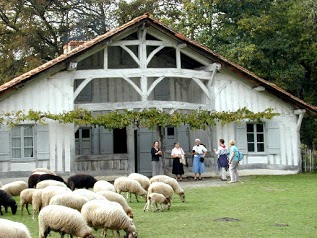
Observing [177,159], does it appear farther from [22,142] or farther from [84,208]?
[84,208]

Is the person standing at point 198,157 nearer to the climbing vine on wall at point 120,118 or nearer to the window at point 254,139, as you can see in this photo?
the climbing vine on wall at point 120,118

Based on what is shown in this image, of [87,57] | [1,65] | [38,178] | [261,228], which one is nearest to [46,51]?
[1,65]

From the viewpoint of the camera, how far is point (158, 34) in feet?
83.7

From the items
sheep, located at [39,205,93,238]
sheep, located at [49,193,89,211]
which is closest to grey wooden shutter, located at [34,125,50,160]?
sheep, located at [49,193,89,211]

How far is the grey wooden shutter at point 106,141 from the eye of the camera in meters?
27.5

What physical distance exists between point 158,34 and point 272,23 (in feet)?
31.1

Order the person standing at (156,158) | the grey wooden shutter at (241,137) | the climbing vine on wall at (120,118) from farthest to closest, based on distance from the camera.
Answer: the grey wooden shutter at (241,137) < the person standing at (156,158) < the climbing vine on wall at (120,118)

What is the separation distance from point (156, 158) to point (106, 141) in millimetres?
3863

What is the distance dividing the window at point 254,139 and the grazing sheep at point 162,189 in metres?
11.5

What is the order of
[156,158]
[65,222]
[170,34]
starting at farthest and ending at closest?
[170,34], [156,158], [65,222]

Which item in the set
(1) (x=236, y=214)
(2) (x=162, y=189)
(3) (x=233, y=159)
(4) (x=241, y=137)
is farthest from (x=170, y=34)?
(1) (x=236, y=214)

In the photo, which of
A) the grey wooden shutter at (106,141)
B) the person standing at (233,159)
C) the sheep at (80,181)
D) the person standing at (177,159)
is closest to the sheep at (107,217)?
the sheep at (80,181)

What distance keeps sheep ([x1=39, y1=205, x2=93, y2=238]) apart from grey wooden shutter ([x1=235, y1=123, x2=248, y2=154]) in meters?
15.9

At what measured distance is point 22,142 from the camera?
24328 millimetres
